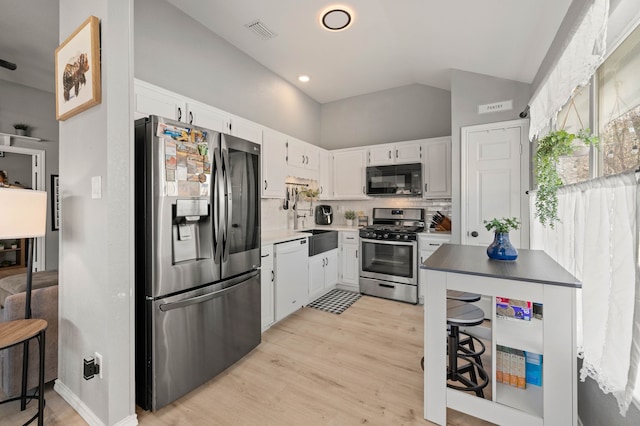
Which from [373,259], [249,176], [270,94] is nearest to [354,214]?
[373,259]

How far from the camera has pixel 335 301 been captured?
383 centimetres

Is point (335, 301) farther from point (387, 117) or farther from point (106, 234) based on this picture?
point (387, 117)

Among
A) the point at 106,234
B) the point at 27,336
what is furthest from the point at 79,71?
the point at 27,336

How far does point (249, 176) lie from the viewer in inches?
97.0

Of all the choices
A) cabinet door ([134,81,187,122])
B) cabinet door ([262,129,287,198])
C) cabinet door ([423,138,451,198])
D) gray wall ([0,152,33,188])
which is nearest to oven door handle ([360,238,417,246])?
cabinet door ([423,138,451,198])

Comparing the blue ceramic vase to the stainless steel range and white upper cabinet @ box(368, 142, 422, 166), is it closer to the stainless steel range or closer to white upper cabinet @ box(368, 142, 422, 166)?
the stainless steel range

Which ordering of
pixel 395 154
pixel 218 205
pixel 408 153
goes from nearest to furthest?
pixel 218 205, pixel 408 153, pixel 395 154

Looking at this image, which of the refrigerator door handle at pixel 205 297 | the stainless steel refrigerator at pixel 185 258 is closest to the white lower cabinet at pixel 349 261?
the refrigerator door handle at pixel 205 297

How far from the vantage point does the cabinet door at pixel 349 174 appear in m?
4.46

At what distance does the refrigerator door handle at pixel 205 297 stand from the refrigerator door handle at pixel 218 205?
0.25m

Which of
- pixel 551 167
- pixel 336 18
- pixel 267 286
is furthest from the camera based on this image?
pixel 267 286

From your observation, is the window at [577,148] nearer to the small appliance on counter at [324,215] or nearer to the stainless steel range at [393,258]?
the stainless steel range at [393,258]

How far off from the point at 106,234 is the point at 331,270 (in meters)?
2.99

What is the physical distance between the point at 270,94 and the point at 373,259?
280cm
